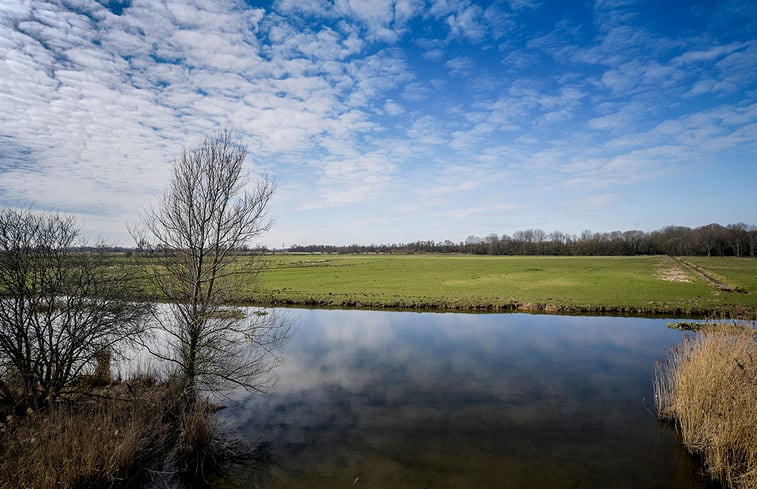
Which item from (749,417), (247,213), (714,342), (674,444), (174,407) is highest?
(247,213)

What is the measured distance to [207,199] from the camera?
12.2m

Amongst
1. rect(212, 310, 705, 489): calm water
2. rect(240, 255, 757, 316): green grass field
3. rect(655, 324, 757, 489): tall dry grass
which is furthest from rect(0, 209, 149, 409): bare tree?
rect(655, 324, 757, 489): tall dry grass

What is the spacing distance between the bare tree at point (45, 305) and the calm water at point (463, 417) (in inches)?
200

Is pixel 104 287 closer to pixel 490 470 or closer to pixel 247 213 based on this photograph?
pixel 247 213

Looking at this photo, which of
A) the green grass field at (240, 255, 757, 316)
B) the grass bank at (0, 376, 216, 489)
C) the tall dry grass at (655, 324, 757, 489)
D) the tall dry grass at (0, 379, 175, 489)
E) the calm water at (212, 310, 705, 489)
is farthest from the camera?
the green grass field at (240, 255, 757, 316)

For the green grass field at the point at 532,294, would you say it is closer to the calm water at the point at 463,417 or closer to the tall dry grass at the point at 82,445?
the calm water at the point at 463,417

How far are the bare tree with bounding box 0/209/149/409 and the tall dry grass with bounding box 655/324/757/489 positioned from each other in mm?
16104

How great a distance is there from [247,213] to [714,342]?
15.4 metres

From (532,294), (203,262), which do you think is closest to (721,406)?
(203,262)

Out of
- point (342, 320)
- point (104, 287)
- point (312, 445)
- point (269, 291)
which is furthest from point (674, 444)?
point (269, 291)

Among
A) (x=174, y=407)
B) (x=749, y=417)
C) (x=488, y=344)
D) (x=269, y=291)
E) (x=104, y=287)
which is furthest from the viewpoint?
(x=269, y=291)

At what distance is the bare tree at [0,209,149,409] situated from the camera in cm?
1001

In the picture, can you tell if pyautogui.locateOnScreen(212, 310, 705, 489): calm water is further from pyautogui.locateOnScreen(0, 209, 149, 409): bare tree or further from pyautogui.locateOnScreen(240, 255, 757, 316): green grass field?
pyautogui.locateOnScreen(240, 255, 757, 316): green grass field

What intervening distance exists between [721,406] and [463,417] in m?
6.89
